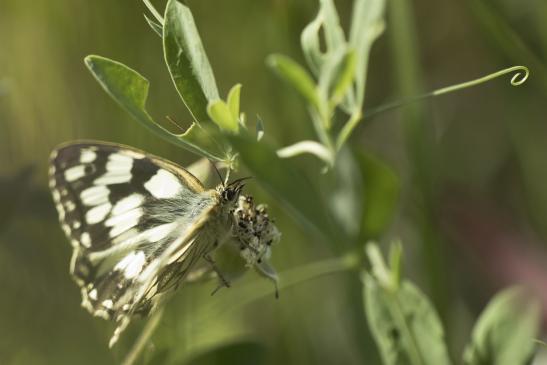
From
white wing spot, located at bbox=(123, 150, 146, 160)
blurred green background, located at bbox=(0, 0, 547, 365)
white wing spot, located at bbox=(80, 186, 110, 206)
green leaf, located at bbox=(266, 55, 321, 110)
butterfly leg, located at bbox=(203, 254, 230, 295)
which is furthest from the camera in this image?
blurred green background, located at bbox=(0, 0, 547, 365)

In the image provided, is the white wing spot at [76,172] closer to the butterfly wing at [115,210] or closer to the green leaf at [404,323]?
the butterfly wing at [115,210]

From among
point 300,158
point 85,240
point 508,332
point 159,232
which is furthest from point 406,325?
point 300,158

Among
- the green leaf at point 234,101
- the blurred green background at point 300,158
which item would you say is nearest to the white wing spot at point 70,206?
the blurred green background at point 300,158

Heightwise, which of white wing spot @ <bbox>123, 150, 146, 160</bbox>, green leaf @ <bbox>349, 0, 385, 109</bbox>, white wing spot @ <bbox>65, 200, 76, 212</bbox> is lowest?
white wing spot @ <bbox>65, 200, 76, 212</bbox>

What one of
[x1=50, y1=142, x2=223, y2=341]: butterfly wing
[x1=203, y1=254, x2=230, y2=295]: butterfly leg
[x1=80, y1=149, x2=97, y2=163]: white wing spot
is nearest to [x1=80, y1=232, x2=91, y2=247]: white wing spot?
[x1=50, y1=142, x2=223, y2=341]: butterfly wing

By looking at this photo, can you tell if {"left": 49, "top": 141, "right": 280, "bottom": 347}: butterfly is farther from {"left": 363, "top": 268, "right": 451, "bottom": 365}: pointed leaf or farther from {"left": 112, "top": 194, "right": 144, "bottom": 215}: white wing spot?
{"left": 363, "top": 268, "right": 451, "bottom": 365}: pointed leaf

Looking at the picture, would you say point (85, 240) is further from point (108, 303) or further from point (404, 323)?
point (404, 323)
